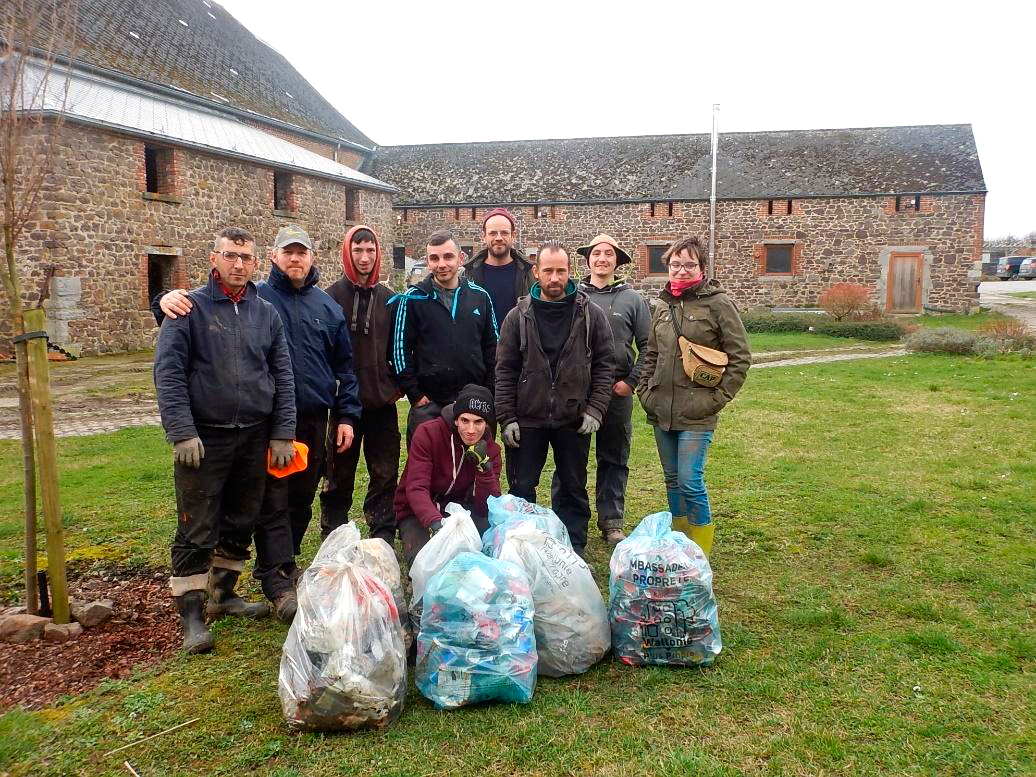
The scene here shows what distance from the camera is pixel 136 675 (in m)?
3.27

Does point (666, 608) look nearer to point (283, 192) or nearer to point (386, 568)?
point (386, 568)

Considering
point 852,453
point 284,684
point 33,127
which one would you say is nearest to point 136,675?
point 284,684

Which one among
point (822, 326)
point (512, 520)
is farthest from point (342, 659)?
point (822, 326)

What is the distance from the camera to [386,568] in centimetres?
329

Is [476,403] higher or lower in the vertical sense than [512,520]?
higher

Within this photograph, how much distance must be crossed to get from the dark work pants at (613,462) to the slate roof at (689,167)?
2246 cm

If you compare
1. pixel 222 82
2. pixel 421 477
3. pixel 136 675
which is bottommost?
pixel 136 675

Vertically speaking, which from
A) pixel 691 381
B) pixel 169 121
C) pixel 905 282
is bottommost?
pixel 691 381

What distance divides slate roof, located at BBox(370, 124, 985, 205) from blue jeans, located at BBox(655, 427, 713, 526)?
75.9 feet

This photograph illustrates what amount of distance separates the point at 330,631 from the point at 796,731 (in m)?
1.70

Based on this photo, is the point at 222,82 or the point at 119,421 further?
the point at 222,82

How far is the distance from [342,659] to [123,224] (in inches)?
600

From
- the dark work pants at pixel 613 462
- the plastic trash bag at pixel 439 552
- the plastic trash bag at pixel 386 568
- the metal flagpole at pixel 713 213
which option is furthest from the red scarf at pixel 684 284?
the metal flagpole at pixel 713 213

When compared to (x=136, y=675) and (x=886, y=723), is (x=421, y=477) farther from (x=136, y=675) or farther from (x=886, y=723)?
(x=886, y=723)
